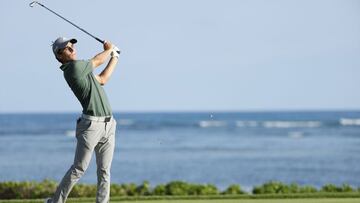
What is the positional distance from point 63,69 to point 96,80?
314mm

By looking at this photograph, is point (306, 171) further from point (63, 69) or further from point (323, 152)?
point (63, 69)

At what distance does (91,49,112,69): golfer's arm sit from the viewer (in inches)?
344

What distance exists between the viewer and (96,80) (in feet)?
28.7

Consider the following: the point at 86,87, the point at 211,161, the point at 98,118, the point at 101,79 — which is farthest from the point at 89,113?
the point at 211,161

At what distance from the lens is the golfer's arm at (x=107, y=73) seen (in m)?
8.87

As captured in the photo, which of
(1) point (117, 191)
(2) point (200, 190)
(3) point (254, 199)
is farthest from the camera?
(1) point (117, 191)

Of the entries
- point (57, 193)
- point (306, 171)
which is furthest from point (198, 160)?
point (57, 193)

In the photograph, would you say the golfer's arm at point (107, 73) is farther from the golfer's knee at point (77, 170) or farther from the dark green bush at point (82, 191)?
the dark green bush at point (82, 191)

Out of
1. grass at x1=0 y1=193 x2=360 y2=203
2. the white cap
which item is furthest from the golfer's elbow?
grass at x1=0 y1=193 x2=360 y2=203

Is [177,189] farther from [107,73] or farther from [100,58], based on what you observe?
[100,58]

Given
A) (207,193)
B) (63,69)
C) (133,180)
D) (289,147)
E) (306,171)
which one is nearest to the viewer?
(63,69)

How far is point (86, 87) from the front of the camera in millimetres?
8633

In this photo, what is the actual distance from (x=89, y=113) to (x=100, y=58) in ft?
1.71

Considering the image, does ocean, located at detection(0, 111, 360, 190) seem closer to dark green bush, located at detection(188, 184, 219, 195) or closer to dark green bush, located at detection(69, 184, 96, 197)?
dark green bush, located at detection(188, 184, 219, 195)
